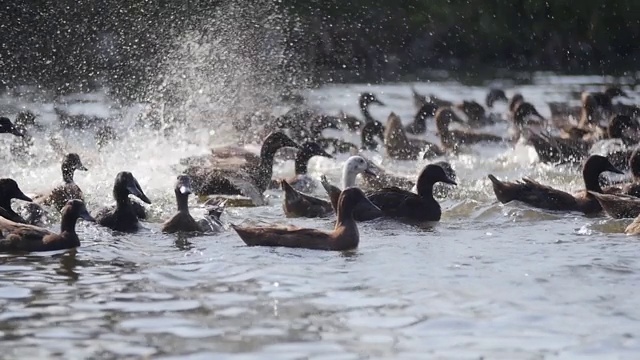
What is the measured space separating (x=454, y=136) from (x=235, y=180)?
5434 millimetres

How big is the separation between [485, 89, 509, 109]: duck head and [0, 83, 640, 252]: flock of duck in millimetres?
1255

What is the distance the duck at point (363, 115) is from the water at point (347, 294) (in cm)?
747

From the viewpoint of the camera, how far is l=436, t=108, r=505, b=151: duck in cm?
1900

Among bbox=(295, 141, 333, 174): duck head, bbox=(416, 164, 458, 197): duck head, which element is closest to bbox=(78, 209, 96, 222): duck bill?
bbox=(416, 164, 458, 197): duck head

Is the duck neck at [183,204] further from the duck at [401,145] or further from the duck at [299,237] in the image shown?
the duck at [401,145]

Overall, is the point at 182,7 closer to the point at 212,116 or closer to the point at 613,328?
the point at 212,116

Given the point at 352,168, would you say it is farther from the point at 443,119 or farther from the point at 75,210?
the point at 443,119

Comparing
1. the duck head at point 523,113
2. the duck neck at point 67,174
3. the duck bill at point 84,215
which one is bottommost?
the duck bill at point 84,215

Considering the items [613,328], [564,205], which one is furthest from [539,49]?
[613,328]

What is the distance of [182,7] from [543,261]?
1456 cm

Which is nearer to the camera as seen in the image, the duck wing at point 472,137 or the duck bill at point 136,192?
the duck bill at point 136,192

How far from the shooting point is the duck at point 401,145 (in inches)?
725

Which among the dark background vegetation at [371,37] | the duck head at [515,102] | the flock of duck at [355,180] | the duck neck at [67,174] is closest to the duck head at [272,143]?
the flock of duck at [355,180]

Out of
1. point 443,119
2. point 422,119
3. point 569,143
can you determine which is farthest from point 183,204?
point 422,119
